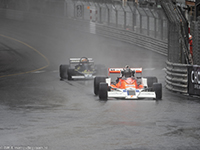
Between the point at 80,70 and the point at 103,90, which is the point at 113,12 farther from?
the point at 103,90

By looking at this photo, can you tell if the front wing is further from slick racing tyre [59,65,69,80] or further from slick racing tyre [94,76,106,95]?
slick racing tyre [59,65,69,80]

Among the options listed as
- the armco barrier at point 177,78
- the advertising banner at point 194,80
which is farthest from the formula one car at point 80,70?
the advertising banner at point 194,80

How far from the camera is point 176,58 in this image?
18.5 m

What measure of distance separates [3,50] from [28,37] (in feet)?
25.6

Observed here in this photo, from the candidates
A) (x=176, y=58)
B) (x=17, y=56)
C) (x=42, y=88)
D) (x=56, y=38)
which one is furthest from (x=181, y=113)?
(x=56, y=38)

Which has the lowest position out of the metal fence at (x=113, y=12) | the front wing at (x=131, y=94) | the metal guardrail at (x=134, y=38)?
the metal guardrail at (x=134, y=38)

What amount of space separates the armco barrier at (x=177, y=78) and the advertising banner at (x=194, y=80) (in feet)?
0.97

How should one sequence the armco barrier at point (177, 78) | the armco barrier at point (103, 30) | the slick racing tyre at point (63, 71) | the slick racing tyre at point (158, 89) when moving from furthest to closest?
the armco barrier at point (103, 30) → the slick racing tyre at point (63, 71) → the armco barrier at point (177, 78) → the slick racing tyre at point (158, 89)

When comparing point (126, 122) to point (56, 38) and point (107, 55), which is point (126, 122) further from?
point (56, 38)

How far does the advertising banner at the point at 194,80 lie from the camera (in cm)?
1612

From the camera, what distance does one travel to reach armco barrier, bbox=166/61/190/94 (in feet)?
56.3

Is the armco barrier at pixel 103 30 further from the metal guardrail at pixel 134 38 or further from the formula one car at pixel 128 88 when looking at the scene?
the formula one car at pixel 128 88

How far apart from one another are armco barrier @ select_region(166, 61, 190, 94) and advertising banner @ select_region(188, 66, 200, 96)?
0.29 m

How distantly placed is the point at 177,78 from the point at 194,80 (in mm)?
1368
